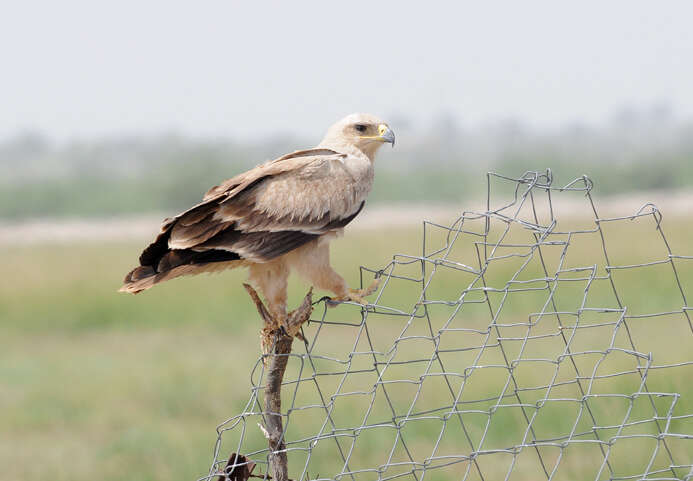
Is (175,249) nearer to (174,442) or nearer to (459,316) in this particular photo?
(174,442)

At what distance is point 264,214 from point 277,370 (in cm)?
68

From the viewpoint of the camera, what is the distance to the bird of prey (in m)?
4.13

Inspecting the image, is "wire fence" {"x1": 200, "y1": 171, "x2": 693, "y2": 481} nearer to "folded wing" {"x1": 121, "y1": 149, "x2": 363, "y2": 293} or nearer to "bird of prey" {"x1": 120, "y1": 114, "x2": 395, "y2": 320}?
"bird of prey" {"x1": 120, "y1": 114, "x2": 395, "y2": 320}

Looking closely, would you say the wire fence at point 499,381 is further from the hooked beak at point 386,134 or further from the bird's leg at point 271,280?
the hooked beak at point 386,134

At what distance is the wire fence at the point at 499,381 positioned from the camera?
4094 mm

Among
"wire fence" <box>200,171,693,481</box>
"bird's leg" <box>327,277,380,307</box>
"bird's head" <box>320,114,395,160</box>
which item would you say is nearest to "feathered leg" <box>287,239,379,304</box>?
"bird's leg" <box>327,277,380,307</box>

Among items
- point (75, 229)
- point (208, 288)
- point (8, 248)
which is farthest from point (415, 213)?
point (208, 288)

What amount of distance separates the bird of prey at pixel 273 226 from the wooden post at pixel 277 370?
6 centimetres

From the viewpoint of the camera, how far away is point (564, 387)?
32.7 feet

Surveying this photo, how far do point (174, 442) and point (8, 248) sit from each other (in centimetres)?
2279

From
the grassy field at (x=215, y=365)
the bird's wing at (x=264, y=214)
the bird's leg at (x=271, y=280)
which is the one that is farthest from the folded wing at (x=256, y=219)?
the grassy field at (x=215, y=365)

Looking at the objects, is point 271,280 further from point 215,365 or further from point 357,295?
point 215,365

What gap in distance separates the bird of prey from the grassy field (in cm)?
60

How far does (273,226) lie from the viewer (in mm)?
4266
